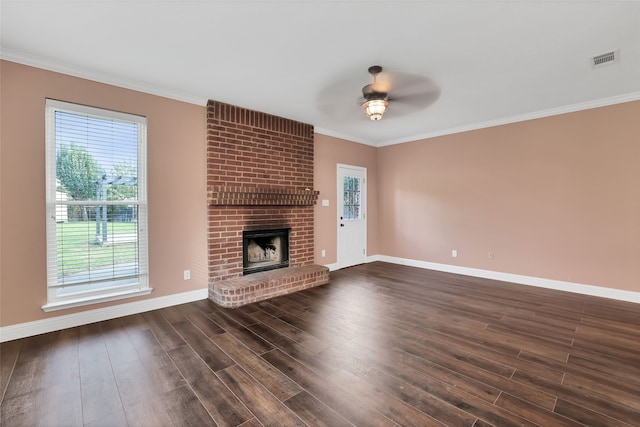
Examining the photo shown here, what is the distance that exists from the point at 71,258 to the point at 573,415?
426 cm

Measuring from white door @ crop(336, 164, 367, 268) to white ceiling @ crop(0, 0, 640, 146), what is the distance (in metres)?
2.04

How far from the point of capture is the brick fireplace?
12.1 ft

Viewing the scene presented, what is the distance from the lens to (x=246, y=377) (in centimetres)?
200

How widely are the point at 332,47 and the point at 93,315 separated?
358 cm

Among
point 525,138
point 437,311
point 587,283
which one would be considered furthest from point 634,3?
point 587,283

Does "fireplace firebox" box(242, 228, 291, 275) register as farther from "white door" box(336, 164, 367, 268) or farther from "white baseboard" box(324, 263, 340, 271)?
"white door" box(336, 164, 367, 268)

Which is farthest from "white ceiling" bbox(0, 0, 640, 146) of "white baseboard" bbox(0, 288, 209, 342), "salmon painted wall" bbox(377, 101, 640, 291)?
"white baseboard" bbox(0, 288, 209, 342)

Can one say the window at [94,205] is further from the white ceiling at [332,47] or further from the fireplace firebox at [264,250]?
the fireplace firebox at [264,250]

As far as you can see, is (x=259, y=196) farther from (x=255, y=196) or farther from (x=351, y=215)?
(x=351, y=215)

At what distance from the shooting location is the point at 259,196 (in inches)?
160

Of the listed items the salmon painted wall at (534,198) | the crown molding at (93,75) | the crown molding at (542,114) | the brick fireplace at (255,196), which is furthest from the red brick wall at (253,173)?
the crown molding at (542,114)

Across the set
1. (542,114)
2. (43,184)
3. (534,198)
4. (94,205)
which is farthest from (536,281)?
(43,184)

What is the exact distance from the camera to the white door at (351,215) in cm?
545

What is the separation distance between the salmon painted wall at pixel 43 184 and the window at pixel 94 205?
0.08 metres
